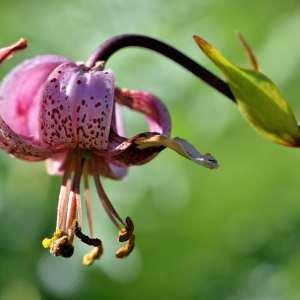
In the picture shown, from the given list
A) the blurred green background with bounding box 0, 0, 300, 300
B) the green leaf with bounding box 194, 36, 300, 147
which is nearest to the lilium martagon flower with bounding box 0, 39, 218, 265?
the green leaf with bounding box 194, 36, 300, 147

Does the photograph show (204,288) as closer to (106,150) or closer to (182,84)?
(182,84)

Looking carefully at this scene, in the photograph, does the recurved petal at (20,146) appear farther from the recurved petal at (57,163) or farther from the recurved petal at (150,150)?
the recurved petal at (150,150)

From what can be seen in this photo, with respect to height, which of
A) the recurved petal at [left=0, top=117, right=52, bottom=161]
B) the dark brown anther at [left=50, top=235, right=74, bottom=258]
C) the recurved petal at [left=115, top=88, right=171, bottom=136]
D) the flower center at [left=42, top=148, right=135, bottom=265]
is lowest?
the dark brown anther at [left=50, top=235, right=74, bottom=258]

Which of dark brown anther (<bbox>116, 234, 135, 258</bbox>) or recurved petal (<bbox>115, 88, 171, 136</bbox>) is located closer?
dark brown anther (<bbox>116, 234, 135, 258</bbox>)

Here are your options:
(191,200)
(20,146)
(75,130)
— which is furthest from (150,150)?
(191,200)

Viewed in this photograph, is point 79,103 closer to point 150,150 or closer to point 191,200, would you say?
point 150,150

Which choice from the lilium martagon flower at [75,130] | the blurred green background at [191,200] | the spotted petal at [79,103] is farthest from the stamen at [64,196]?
the blurred green background at [191,200]

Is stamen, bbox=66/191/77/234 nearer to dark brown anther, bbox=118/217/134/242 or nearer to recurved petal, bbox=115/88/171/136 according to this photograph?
dark brown anther, bbox=118/217/134/242
